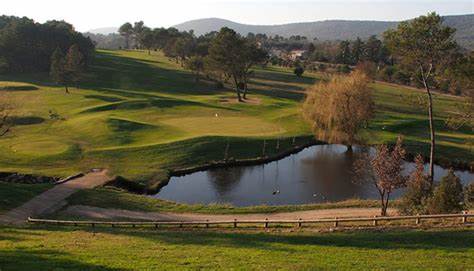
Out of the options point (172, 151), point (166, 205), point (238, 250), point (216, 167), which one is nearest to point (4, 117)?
point (166, 205)

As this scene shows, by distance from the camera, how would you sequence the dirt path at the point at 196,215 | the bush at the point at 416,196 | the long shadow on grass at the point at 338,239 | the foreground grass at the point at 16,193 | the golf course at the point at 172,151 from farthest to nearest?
1. the foreground grass at the point at 16,193
2. the dirt path at the point at 196,215
3. the bush at the point at 416,196
4. the long shadow on grass at the point at 338,239
5. the golf course at the point at 172,151

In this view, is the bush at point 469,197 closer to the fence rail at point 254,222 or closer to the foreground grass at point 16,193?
the fence rail at point 254,222

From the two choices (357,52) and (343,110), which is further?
(357,52)

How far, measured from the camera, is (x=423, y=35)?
38.9m

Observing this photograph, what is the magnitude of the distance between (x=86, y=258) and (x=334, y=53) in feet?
620

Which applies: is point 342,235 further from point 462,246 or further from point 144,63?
point 144,63

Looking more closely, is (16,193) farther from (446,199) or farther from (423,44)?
(423,44)

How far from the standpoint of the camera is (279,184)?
159 ft

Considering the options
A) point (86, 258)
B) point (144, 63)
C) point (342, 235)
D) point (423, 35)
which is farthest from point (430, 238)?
point (144, 63)

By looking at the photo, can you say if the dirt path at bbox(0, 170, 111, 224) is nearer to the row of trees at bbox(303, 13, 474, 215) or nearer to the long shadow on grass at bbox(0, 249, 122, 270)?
the long shadow on grass at bbox(0, 249, 122, 270)

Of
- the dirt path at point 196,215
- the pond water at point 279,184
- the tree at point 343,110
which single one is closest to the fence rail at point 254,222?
the dirt path at point 196,215

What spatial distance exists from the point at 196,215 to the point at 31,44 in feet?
323

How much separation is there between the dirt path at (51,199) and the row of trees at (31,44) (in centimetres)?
7707

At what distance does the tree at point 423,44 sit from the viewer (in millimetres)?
38438
